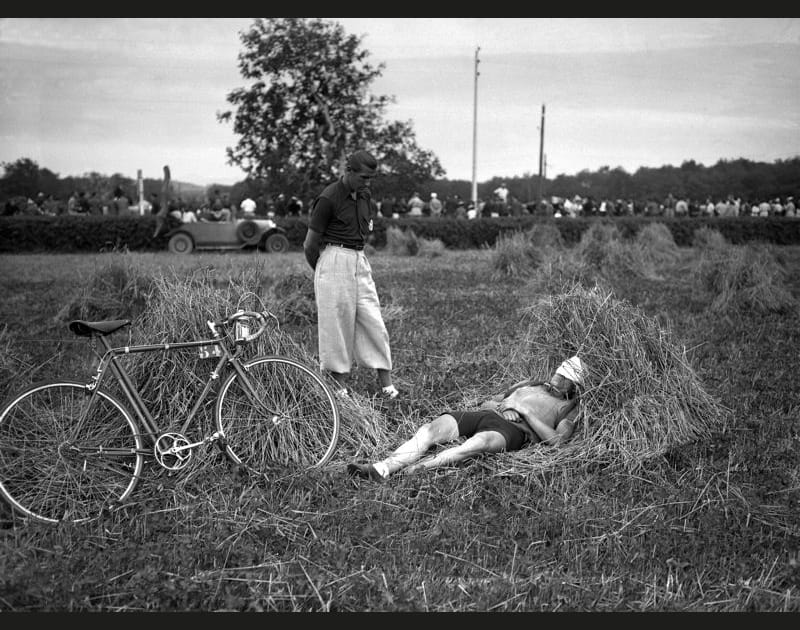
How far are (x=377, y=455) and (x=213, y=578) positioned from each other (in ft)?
5.67

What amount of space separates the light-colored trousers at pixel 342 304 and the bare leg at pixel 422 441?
50.1 inches

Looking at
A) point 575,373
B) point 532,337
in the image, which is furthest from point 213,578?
point 532,337

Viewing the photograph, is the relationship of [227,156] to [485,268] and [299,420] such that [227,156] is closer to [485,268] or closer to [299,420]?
[485,268]

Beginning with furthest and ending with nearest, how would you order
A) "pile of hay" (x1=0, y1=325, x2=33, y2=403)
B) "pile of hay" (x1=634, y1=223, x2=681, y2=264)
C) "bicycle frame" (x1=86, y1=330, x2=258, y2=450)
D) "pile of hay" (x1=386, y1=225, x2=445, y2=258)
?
"pile of hay" (x1=386, y1=225, x2=445, y2=258), "pile of hay" (x1=634, y1=223, x2=681, y2=264), "pile of hay" (x1=0, y1=325, x2=33, y2=403), "bicycle frame" (x1=86, y1=330, x2=258, y2=450)

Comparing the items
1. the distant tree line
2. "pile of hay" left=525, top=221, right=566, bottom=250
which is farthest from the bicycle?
the distant tree line

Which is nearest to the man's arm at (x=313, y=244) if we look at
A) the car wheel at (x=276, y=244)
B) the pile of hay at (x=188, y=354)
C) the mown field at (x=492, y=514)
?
the mown field at (x=492, y=514)

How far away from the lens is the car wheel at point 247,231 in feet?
74.3

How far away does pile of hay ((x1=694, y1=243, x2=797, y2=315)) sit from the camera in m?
10.6

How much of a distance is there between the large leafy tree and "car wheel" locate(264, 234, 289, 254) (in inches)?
455

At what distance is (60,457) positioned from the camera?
415cm

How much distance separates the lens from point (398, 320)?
9875 mm

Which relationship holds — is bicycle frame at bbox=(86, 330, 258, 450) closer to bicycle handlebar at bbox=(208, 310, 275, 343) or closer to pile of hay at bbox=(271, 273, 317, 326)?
bicycle handlebar at bbox=(208, 310, 275, 343)

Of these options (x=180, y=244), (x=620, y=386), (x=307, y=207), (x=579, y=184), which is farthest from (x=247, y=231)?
(x=579, y=184)

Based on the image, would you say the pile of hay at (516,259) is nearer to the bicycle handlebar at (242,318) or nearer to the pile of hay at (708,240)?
the pile of hay at (708,240)
